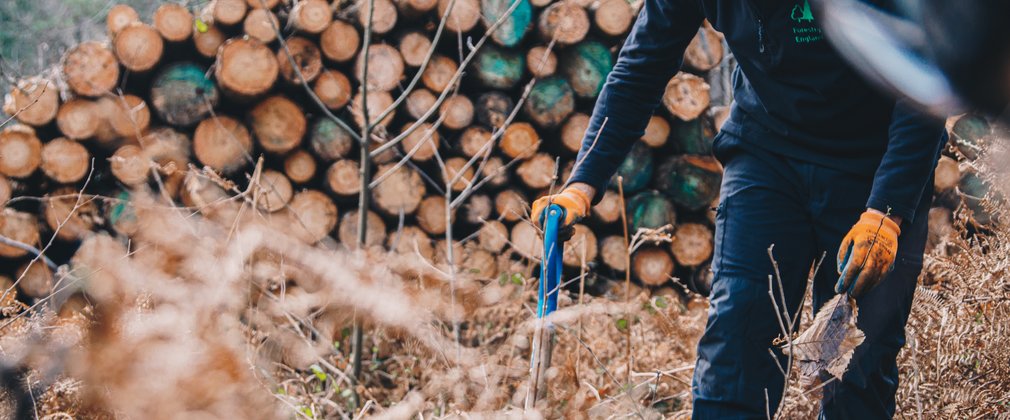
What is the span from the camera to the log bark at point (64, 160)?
295cm

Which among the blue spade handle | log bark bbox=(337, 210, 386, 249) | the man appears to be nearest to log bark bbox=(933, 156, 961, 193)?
the man

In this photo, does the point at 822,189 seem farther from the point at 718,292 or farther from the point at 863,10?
the point at 863,10

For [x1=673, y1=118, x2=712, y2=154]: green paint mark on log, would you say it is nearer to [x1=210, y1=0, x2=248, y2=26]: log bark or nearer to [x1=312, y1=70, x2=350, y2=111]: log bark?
[x1=312, y1=70, x2=350, y2=111]: log bark

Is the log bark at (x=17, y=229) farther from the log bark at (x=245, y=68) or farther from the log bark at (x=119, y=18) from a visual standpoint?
the log bark at (x=245, y=68)

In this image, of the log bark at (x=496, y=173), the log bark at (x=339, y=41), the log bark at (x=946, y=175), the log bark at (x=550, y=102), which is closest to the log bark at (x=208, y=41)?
the log bark at (x=339, y=41)

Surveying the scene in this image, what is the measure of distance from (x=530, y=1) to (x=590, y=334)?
148 centimetres

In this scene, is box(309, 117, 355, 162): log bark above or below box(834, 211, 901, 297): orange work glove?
below

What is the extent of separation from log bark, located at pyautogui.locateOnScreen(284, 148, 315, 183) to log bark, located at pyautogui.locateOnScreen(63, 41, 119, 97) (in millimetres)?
760

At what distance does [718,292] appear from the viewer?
163 cm

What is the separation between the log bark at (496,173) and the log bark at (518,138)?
7 cm

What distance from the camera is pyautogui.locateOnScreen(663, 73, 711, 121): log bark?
10.6 ft

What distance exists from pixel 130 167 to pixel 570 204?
2.13 m

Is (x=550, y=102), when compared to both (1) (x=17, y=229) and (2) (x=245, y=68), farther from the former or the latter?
(1) (x=17, y=229)

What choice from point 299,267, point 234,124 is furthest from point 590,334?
point 234,124
